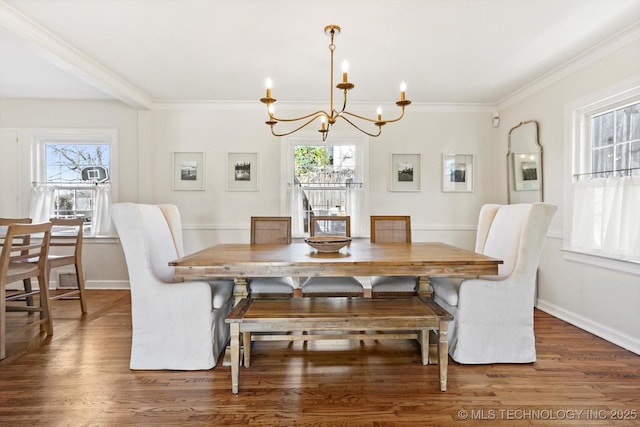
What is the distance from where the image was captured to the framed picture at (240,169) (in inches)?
173

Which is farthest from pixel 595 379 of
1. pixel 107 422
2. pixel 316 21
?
pixel 316 21

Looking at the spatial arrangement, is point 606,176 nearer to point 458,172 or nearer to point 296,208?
point 458,172

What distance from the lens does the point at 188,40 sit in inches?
107

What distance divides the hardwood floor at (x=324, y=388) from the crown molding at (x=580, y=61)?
2.34 m

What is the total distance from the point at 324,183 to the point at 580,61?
2.82m

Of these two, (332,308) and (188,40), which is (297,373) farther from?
(188,40)

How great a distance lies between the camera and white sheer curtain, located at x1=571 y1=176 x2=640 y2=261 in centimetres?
252

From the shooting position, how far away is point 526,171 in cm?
380

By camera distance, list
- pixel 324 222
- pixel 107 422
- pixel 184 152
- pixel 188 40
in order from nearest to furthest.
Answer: pixel 107 422 → pixel 188 40 → pixel 324 222 → pixel 184 152

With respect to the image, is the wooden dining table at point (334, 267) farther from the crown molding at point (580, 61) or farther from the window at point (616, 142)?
the crown molding at point (580, 61)

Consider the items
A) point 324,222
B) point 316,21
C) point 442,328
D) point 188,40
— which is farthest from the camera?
point 324,222

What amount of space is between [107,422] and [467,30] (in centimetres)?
335

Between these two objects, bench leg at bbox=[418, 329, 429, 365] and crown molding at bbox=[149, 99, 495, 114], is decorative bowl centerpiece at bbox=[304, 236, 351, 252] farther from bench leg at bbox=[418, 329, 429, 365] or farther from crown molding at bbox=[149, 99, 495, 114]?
crown molding at bbox=[149, 99, 495, 114]

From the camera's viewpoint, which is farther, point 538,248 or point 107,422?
point 538,248
